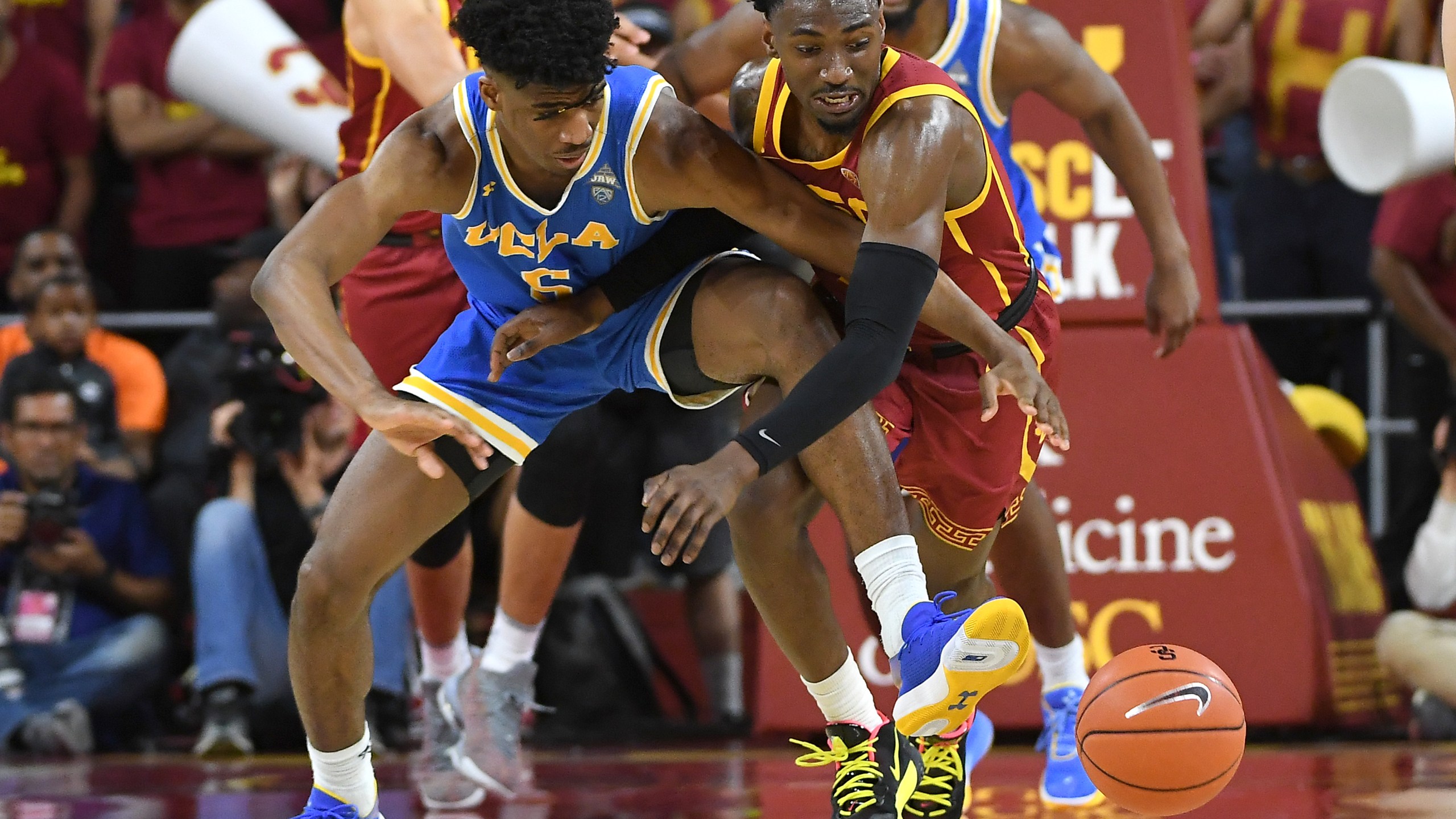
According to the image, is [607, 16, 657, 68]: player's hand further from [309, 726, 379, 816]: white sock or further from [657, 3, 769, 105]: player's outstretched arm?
[309, 726, 379, 816]: white sock

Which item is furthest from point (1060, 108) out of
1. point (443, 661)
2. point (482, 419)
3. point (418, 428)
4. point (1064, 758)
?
point (443, 661)

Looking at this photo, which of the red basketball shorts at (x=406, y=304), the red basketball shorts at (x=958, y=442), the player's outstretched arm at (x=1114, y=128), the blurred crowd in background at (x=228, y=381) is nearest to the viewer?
the red basketball shorts at (x=958, y=442)

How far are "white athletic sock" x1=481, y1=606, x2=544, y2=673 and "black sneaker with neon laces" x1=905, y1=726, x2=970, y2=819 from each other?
1.39 metres

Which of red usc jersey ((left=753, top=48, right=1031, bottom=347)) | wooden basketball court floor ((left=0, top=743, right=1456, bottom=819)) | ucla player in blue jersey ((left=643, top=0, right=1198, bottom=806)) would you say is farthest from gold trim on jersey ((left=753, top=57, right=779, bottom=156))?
wooden basketball court floor ((left=0, top=743, right=1456, bottom=819))

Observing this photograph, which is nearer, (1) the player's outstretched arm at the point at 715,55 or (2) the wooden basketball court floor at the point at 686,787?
(2) the wooden basketball court floor at the point at 686,787

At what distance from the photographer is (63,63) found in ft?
24.2

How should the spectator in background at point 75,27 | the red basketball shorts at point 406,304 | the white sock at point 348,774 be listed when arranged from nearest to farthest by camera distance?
the white sock at point 348,774 → the red basketball shorts at point 406,304 → the spectator in background at point 75,27

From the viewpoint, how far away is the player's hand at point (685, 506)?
2855 millimetres

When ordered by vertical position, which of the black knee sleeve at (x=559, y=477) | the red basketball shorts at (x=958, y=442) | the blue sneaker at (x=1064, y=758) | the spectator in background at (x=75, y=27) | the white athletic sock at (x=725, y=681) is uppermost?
the spectator in background at (x=75, y=27)

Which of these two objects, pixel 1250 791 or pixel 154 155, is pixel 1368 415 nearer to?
pixel 1250 791

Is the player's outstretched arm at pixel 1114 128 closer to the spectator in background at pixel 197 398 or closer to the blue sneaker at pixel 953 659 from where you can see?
the blue sneaker at pixel 953 659

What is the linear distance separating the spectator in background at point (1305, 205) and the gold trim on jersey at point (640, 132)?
4.22 m

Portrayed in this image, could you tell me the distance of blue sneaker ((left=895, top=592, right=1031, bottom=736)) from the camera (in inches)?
118

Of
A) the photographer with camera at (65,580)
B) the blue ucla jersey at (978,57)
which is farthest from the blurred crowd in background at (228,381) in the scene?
the blue ucla jersey at (978,57)
